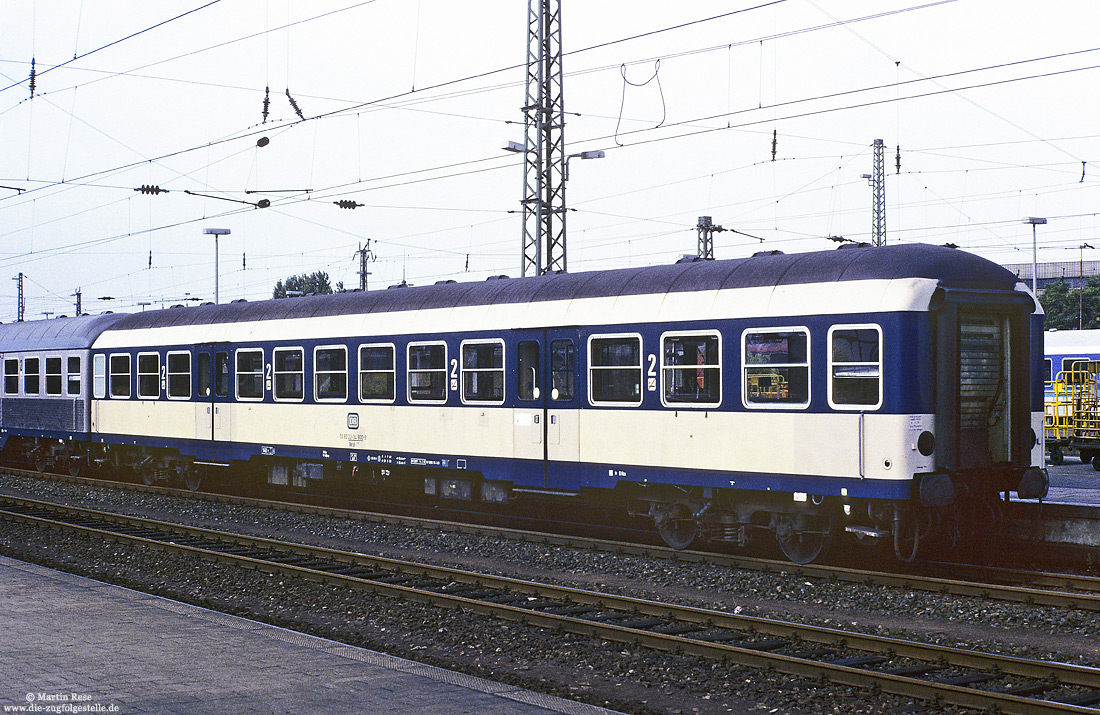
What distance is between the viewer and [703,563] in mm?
13758

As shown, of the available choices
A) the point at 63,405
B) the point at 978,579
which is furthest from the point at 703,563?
the point at 63,405

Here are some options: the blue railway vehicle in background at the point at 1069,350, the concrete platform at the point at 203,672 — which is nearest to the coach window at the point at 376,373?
the concrete platform at the point at 203,672

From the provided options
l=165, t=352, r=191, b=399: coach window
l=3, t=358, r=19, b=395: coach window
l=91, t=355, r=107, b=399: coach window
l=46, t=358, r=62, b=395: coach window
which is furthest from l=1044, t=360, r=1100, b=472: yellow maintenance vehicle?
l=3, t=358, r=19, b=395: coach window

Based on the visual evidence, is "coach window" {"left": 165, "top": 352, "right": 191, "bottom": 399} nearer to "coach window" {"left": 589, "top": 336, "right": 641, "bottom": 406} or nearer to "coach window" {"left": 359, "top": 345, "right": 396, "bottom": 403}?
"coach window" {"left": 359, "top": 345, "right": 396, "bottom": 403}

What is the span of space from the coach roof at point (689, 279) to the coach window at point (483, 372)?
28.4 inches

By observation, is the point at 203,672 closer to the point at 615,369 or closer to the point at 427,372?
the point at 615,369

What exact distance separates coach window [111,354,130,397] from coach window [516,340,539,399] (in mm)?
12639

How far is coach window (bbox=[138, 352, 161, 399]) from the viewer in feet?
81.1

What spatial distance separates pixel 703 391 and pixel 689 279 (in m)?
1.56

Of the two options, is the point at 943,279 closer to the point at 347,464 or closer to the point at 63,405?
the point at 347,464

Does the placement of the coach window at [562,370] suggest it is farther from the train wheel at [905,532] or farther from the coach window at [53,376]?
the coach window at [53,376]

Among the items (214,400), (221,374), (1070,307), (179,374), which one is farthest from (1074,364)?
(1070,307)

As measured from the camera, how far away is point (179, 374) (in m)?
24.0

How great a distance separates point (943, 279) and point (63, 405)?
2234cm
